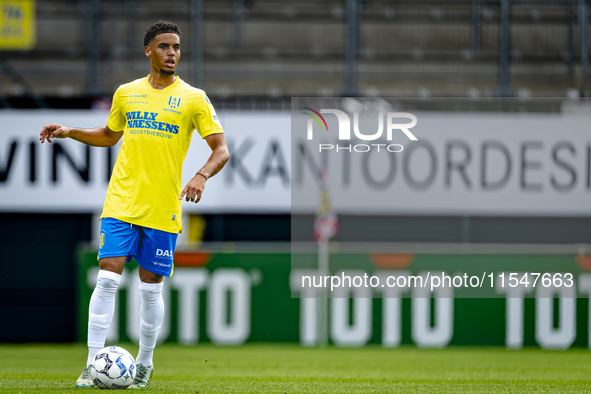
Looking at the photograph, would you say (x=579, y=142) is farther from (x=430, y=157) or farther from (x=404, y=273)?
(x=404, y=273)

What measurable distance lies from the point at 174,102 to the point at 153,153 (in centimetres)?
31

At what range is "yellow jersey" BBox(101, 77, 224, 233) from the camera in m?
4.32

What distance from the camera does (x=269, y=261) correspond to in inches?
390

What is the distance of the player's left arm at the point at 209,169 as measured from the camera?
4070 mm

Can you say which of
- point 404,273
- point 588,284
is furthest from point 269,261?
point 588,284

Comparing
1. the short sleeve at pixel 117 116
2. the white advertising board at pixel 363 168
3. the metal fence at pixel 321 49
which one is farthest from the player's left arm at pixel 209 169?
the metal fence at pixel 321 49

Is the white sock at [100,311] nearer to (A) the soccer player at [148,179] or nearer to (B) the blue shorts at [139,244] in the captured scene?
(A) the soccer player at [148,179]

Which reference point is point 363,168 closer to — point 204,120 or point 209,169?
point 204,120

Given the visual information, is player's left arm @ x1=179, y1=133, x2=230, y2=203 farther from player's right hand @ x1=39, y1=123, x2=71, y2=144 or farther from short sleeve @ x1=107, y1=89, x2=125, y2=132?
player's right hand @ x1=39, y1=123, x2=71, y2=144

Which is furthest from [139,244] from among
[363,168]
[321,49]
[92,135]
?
[321,49]

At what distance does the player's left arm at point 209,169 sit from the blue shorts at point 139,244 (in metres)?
0.31

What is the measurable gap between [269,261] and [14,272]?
4.09 metres

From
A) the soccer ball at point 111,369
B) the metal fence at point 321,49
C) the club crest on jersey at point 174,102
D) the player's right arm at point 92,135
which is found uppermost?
the metal fence at point 321,49

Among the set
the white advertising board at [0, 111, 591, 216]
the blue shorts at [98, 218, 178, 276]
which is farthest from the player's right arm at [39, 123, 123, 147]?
the white advertising board at [0, 111, 591, 216]
